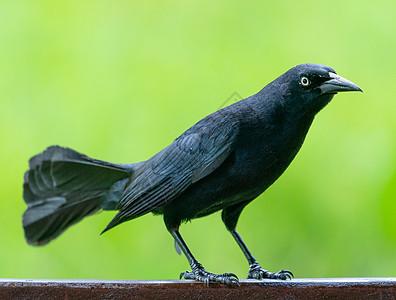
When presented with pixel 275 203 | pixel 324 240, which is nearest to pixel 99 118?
pixel 275 203

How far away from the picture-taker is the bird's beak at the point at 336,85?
2822mm

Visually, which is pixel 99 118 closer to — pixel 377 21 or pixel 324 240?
pixel 324 240

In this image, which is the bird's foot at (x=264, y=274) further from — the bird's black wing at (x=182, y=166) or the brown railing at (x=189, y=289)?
the bird's black wing at (x=182, y=166)

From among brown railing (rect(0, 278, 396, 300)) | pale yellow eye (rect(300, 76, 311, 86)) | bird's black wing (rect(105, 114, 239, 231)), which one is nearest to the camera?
brown railing (rect(0, 278, 396, 300))

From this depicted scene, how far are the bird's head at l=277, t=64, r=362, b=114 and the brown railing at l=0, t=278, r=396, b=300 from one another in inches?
29.8

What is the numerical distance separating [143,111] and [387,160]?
1609 millimetres

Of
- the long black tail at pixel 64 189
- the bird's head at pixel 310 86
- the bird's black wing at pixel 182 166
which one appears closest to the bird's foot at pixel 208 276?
the bird's black wing at pixel 182 166

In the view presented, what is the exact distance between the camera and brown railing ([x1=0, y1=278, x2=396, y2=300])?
269 cm

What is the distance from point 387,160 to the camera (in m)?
4.30

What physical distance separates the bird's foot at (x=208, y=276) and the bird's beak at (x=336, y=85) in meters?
0.88

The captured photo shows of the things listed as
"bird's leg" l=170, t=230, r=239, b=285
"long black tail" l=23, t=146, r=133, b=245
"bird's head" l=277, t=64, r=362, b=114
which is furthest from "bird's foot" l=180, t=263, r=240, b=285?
"bird's head" l=277, t=64, r=362, b=114

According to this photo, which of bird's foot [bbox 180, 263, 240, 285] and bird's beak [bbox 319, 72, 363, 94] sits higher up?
bird's beak [bbox 319, 72, 363, 94]

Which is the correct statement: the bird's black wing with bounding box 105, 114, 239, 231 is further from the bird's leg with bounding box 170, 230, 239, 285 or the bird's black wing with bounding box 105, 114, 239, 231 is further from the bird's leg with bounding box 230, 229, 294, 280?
the bird's leg with bounding box 230, 229, 294, 280

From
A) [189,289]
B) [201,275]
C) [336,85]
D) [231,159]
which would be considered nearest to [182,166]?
[231,159]
